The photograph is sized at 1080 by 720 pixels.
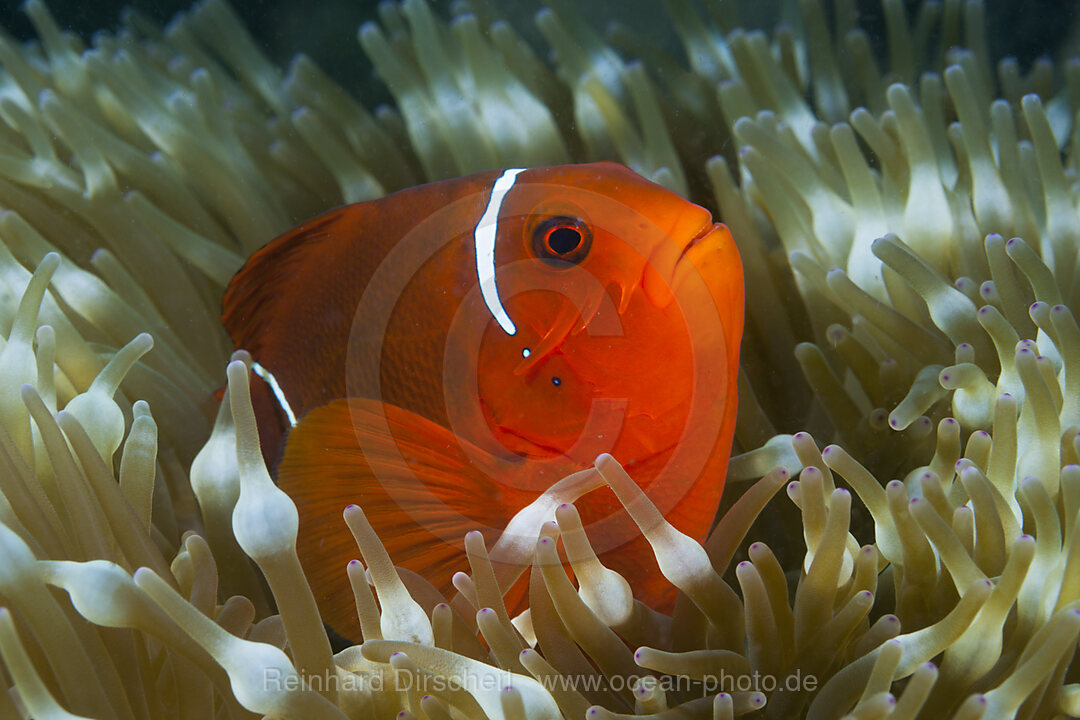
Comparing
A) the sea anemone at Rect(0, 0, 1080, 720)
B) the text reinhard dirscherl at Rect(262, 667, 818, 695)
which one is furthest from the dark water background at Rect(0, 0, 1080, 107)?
the text reinhard dirscherl at Rect(262, 667, 818, 695)

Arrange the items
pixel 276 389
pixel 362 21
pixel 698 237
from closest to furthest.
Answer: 1. pixel 698 237
2. pixel 276 389
3. pixel 362 21

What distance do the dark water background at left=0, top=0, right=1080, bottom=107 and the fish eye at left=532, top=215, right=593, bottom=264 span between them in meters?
1.26

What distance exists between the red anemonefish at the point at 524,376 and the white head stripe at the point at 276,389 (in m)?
0.14

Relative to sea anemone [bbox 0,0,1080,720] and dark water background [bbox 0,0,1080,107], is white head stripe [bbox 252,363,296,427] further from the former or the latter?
dark water background [bbox 0,0,1080,107]

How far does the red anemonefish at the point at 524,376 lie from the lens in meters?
0.79

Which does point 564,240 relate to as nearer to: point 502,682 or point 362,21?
point 502,682

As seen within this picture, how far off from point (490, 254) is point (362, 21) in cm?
229

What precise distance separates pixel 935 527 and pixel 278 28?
287 cm

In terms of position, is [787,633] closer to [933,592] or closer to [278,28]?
[933,592]

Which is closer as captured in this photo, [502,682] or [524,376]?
[502,682]

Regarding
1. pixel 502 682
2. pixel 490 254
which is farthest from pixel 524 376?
pixel 502 682

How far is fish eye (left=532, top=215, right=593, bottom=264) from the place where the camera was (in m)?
0.80

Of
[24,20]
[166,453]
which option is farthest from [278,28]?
[166,453]

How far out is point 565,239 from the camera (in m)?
0.80
